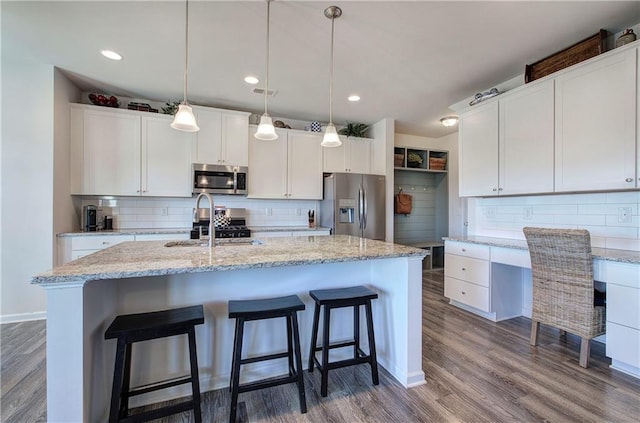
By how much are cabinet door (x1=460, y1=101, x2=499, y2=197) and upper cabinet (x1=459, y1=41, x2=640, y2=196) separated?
0.04ft

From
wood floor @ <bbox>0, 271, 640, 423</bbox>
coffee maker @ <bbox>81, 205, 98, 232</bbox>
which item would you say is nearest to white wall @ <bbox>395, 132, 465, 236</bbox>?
wood floor @ <bbox>0, 271, 640, 423</bbox>

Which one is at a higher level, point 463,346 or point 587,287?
point 587,287

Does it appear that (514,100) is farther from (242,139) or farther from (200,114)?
(200,114)

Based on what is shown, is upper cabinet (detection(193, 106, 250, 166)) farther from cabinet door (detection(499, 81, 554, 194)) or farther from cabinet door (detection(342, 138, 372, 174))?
cabinet door (detection(499, 81, 554, 194))

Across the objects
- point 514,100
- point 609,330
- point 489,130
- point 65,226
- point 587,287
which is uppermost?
point 514,100

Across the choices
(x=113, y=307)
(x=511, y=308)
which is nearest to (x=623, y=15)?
(x=511, y=308)

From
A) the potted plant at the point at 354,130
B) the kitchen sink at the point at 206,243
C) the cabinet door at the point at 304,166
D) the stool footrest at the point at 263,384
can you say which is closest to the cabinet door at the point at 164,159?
the cabinet door at the point at 304,166

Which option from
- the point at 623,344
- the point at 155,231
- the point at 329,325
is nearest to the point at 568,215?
the point at 623,344

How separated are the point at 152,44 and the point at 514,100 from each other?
141 inches

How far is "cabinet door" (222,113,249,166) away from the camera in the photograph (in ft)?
12.7

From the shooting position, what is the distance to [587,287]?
6.84 ft

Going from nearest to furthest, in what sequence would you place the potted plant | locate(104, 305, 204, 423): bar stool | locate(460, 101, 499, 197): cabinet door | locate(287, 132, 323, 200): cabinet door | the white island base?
the white island base → locate(104, 305, 204, 423): bar stool → locate(460, 101, 499, 197): cabinet door → locate(287, 132, 323, 200): cabinet door → the potted plant

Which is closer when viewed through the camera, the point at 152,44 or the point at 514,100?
the point at 152,44

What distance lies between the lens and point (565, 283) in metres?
2.21
